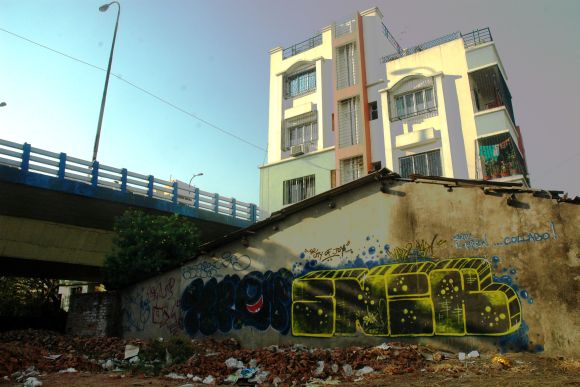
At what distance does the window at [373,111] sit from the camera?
2652 centimetres

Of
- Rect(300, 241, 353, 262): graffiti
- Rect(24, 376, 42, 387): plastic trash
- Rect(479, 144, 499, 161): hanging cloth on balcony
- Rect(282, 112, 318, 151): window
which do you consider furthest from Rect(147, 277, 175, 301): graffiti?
Rect(479, 144, 499, 161): hanging cloth on balcony

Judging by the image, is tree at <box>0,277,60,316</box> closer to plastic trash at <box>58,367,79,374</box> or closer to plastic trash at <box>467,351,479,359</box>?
plastic trash at <box>58,367,79,374</box>

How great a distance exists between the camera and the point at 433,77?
23203 millimetres

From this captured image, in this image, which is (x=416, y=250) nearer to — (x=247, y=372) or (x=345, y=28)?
(x=247, y=372)

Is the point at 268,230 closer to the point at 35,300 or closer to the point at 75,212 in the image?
the point at 75,212

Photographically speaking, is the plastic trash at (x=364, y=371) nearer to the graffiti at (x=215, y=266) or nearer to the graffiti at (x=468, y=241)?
the graffiti at (x=468, y=241)

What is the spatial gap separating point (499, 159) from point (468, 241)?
437 inches

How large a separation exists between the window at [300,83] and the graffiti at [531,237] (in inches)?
820

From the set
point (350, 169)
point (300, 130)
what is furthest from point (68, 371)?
point (300, 130)

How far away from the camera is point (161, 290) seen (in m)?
16.5

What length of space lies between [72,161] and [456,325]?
16574mm

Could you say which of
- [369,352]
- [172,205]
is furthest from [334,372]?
[172,205]

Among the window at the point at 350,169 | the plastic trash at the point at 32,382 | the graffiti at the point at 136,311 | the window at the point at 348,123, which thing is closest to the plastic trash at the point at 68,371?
the plastic trash at the point at 32,382

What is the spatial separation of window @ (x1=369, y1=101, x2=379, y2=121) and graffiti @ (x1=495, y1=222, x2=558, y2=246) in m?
16.7
